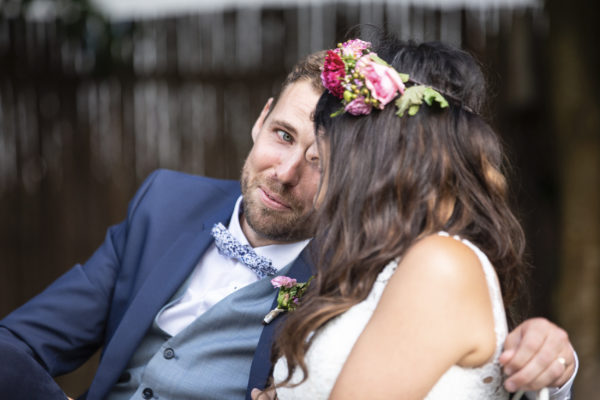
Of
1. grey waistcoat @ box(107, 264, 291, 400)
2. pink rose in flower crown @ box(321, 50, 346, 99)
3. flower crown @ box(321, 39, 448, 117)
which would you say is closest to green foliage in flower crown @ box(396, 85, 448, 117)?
flower crown @ box(321, 39, 448, 117)

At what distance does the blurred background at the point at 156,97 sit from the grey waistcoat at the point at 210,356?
256 cm

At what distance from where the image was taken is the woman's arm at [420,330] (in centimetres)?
157

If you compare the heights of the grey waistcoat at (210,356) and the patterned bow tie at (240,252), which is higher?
the patterned bow tie at (240,252)

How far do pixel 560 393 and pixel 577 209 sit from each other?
2.59 m

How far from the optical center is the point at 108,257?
2609mm

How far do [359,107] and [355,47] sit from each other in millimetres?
258

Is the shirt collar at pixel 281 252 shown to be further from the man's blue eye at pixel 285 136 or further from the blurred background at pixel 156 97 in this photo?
the blurred background at pixel 156 97

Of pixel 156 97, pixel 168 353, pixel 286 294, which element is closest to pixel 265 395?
pixel 286 294

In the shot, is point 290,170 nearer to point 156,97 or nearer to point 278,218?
point 278,218

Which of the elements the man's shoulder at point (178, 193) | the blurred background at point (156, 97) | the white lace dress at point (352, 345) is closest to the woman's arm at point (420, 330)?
the white lace dress at point (352, 345)

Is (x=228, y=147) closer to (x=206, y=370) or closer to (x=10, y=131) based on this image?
(x=10, y=131)

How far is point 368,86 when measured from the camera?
Answer: 178cm

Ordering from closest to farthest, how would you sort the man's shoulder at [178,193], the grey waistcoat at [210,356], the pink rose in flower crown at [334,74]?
the pink rose in flower crown at [334,74]
the grey waistcoat at [210,356]
the man's shoulder at [178,193]

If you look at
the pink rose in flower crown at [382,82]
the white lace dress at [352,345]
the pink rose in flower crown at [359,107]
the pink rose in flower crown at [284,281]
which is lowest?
the pink rose in flower crown at [284,281]
